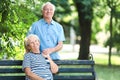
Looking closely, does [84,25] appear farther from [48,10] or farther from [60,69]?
[48,10]

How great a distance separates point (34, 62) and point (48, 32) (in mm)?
688

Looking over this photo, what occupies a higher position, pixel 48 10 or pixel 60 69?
pixel 48 10

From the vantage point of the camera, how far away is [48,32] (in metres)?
8.02

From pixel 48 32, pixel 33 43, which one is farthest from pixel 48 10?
pixel 33 43

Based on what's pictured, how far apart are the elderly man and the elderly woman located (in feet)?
1.07

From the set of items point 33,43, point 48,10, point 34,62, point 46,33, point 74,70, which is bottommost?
point 74,70

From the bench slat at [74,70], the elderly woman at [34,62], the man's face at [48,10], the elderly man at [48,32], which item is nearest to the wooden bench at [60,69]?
the bench slat at [74,70]

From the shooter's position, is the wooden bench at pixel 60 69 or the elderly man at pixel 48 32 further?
the wooden bench at pixel 60 69

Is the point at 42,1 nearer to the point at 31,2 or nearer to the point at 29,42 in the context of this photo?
the point at 31,2

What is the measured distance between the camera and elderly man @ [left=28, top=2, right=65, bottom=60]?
7922mm

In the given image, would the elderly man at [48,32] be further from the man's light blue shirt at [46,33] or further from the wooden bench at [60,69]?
the wooden bench at [60,69]

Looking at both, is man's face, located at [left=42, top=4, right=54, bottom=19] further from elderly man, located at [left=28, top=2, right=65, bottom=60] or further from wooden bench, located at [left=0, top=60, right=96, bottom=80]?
wooden bench, located at [left=0, top=60, right=96, bottom=80]

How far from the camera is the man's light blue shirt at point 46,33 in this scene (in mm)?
7980

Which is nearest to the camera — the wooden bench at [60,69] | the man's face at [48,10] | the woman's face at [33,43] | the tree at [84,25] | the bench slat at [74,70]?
the woman's face at [33,43]
